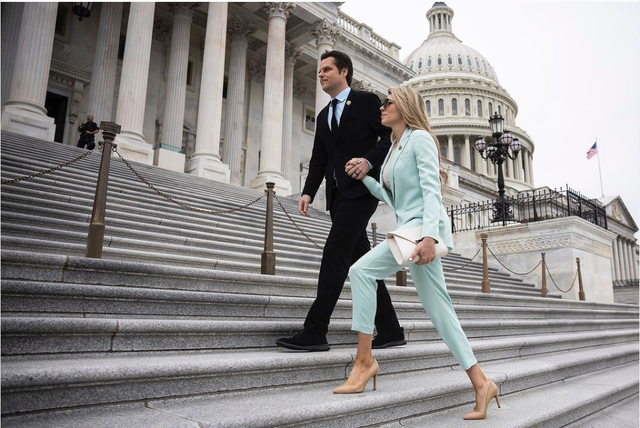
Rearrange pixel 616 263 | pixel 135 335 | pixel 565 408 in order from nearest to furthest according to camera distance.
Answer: pixel 135 335 < pixel 565 408 < pixel 616 263

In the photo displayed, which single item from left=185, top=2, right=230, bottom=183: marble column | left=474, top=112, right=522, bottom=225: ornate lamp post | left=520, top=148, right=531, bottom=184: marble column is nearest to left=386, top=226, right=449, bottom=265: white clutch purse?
left=474, top=112, right=522, bottom=225: ornate lamp post

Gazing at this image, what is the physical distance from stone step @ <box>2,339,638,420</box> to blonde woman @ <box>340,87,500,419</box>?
0.97ft

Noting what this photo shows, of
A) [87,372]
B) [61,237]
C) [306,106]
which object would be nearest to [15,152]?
[61,237]

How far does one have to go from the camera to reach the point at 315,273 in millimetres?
6688

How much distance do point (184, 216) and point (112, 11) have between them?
14535 mm

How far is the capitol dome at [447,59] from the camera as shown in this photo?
83.4 meters

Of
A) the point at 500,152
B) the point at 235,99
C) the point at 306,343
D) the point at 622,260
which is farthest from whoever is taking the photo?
the point at 622,260

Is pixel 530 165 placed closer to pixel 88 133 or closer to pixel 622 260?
pixel 622 260

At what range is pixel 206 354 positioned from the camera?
3125 mm

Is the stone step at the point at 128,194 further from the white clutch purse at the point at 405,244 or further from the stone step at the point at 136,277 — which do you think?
the white clutch purse at the point at 405,244

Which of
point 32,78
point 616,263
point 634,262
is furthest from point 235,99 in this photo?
point 634,262

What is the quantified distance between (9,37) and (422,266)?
63.4ft

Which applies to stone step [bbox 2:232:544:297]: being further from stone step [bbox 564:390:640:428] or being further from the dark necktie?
stone step [bbox 564:390:640:428]

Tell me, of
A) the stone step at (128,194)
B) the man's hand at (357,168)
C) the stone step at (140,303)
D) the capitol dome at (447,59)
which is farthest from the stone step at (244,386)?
the capitol dome at (447,59)
